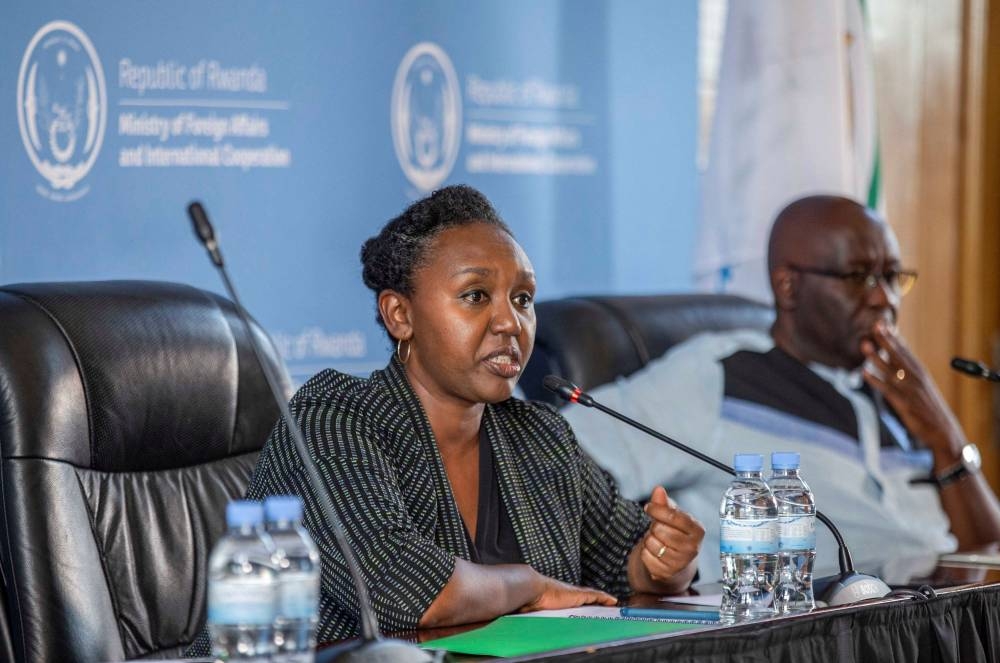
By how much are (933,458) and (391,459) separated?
1.73 m

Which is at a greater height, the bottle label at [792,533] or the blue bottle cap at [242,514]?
the blue bottle cap at [242,514]

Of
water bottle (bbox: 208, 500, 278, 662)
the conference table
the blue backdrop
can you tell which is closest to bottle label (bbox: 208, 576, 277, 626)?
water bottle (bbox: 208, 500, 278, 662)

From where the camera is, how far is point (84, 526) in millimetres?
2129

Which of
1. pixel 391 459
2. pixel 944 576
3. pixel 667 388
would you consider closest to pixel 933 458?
pixel 667 388

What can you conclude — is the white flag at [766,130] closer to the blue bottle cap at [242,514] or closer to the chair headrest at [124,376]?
the chair headrest at [124,376]

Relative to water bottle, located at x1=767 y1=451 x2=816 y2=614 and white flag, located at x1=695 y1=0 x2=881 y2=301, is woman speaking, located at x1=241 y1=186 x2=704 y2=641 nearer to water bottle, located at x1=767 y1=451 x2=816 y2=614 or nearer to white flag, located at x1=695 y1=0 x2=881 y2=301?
water bottle, located at x1=767 y1=451 x2=816 y2=614

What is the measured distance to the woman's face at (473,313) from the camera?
2156 millimetres

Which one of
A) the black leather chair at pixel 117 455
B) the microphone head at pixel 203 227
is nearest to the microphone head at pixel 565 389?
the black leather chair at pixel 117 455

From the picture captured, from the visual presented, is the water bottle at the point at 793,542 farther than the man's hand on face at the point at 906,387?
No

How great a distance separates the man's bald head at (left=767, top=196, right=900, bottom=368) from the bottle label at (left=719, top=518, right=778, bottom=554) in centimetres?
154

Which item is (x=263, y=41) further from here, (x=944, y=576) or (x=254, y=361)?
(x=944, y=576)

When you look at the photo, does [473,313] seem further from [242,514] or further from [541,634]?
[242,514]

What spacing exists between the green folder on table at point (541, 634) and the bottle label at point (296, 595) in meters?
0.27

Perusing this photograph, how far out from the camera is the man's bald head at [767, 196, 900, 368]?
3301 millimetres
